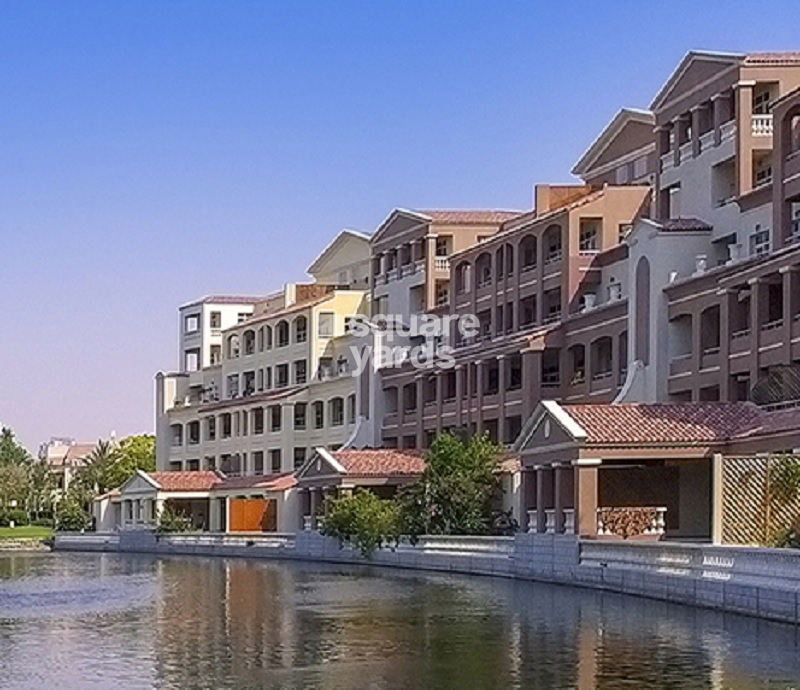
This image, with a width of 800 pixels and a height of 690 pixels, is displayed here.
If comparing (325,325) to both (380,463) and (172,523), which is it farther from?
(380,463)

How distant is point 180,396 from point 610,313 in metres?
48.9

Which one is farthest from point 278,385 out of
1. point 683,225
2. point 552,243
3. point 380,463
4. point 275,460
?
point 683,225

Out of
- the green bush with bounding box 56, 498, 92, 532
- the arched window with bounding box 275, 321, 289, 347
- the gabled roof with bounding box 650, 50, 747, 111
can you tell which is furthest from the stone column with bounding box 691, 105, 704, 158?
the green bush with bounding box 56, 498, 92, 532

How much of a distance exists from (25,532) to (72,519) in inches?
350

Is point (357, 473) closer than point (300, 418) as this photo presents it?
Yes

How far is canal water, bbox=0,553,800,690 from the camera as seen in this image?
67.7ft

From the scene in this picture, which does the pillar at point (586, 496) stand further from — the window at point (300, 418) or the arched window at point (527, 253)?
the window at point (300, 418)

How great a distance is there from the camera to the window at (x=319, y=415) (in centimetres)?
8156

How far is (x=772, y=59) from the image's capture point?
49.4m

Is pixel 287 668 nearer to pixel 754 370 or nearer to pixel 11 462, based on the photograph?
pixel 754 370

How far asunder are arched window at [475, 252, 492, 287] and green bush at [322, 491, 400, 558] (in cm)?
1481

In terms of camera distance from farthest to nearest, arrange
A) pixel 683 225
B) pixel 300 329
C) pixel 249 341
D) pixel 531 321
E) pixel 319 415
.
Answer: pixel 249 341
pixel 300 329
pixel 319 415
pixel 531 321
pixel 683 225

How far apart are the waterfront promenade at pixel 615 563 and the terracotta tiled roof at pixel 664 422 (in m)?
2.94

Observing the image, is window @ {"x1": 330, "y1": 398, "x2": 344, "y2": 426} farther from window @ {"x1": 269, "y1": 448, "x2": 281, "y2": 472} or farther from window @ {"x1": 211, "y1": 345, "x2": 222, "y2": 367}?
window @ {"x1": 211, "y1": 345, "x2": 222, "y2": 367}
